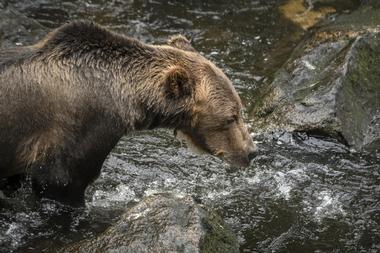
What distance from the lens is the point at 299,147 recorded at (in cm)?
856

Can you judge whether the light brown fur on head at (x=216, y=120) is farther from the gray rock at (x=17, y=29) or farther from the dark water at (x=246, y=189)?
the gray rock at (x=17, y=29)

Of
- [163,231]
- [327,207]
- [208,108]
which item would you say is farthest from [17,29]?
[163,231]

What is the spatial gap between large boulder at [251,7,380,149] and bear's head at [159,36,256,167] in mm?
1953

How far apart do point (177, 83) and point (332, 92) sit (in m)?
3.06

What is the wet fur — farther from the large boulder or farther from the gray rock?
the gray rock

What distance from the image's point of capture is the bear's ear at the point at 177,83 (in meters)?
6.28

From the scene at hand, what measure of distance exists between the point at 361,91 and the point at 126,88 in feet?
12.6

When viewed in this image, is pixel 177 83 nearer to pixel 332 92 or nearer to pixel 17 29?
pixel 332 92

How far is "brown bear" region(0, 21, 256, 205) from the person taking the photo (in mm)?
6082

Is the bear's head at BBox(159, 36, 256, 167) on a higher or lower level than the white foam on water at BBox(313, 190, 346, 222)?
higher

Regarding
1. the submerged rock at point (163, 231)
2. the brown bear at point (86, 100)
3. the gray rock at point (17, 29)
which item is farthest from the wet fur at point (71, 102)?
the gray rock at point (17, 29)

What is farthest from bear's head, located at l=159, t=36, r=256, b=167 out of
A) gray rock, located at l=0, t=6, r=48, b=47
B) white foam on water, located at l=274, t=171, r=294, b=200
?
gray rock, located at l=0, t=6, r=48, b=47

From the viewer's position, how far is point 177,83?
634cm

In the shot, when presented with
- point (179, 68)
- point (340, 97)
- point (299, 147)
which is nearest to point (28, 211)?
point (179, 68)
